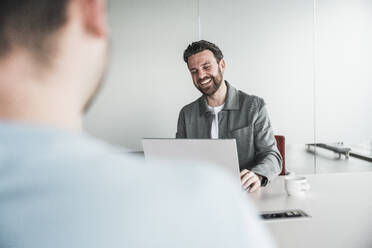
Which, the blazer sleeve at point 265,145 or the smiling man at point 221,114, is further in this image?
the smiling man at point 221,114

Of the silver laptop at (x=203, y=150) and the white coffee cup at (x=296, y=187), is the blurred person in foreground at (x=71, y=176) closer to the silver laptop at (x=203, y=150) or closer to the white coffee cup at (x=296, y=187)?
the silver laptop at (x=203, y=150)

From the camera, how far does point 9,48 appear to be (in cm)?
38

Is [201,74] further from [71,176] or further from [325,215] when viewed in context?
[71,176]

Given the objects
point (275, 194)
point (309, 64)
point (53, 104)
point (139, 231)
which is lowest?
point (275, 194)

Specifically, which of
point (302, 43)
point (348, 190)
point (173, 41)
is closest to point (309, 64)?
point (302, 43)

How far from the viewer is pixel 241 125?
272 cm

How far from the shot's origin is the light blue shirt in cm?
32

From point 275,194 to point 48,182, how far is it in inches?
69.4

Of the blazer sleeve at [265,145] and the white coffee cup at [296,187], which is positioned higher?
the blazer sleeve at [265,145]

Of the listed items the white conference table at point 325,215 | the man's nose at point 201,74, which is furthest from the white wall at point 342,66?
the white conference table at point 325,215

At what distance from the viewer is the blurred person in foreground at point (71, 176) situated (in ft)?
1.07

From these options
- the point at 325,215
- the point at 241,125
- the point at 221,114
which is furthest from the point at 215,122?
the point at 325,215

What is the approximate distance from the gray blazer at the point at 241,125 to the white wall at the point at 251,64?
4.28 ft

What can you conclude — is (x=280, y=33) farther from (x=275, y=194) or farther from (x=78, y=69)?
(x=78, y=69)
